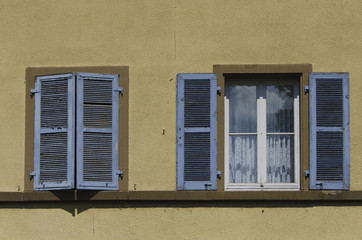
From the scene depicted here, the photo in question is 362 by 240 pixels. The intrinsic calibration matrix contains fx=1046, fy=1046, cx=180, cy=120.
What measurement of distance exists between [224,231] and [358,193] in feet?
5.10

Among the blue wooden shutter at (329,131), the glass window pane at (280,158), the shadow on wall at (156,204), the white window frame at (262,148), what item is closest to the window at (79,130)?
the shadow on wall at (156,204)

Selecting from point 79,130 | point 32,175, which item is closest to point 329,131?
point 79,130

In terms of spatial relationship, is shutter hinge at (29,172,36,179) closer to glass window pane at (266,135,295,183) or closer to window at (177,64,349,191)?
window at (177,64,349,191)

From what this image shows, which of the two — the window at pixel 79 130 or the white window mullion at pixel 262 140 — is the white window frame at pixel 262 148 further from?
the window at pixel 79 130

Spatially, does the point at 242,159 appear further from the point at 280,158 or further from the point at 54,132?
the point at 54,132

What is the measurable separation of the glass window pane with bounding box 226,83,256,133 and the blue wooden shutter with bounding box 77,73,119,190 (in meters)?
1.33

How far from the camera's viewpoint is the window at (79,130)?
11781 mm

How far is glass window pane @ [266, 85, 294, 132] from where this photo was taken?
12086 mm

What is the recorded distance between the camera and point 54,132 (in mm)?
11875

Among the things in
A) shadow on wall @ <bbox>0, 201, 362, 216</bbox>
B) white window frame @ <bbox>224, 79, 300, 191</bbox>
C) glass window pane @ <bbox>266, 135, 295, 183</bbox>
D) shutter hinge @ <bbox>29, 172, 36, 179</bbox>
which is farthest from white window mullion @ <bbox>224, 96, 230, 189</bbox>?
shutter hinge @ <bbox>29, 172, 36, 179</bbox>

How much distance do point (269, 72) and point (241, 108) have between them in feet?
1.81

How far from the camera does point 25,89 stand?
39.8ft

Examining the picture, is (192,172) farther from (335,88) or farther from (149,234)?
(335,88)

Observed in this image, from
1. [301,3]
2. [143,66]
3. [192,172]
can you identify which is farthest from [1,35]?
[301,3]
